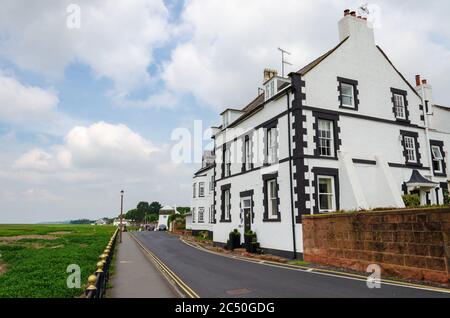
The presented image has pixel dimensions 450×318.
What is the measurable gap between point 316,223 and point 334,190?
10.3 ft

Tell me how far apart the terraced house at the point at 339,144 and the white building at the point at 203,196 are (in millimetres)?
16289

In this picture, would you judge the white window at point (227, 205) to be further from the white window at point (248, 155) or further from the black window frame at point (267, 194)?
the black window frame at point (267, 194)

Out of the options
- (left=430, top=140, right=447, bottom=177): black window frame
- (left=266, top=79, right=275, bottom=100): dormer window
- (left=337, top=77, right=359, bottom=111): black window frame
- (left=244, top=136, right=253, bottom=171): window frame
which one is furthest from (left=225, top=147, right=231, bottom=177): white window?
(left=430, top=140, right=447, bottom=177): black window frame

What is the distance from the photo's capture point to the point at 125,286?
34.7ft

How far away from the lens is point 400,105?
2183 centimetres

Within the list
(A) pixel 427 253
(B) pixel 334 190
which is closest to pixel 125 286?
(A) pixel 427 253

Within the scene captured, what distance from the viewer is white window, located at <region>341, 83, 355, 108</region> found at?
65.1 ft

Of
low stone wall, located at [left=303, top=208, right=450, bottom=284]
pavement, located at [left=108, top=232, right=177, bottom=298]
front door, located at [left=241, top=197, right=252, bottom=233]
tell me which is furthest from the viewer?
front door, located at [left=241, top=197, right=252, bottom=233]

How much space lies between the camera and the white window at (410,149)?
21.5m

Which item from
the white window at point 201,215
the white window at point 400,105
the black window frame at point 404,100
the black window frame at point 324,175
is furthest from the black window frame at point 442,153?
the white window at point 201,215

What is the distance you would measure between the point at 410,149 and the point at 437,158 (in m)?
2.78

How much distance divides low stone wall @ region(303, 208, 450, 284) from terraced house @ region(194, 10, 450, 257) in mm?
2271

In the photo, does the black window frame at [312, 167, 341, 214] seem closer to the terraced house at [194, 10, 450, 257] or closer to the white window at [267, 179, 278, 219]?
the terraced house at [194, 10, 450, 257]
